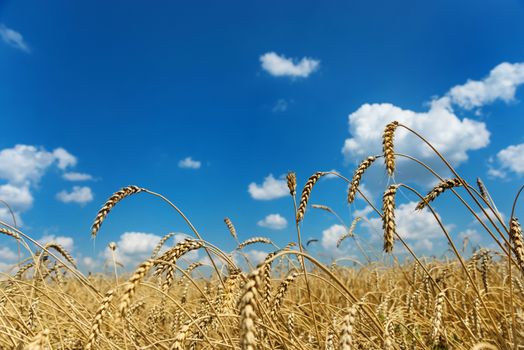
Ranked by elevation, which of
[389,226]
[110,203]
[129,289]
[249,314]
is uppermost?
[110,203]

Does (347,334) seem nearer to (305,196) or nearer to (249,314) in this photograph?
(249,314)

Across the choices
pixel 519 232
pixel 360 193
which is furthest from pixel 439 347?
pixel 519 232

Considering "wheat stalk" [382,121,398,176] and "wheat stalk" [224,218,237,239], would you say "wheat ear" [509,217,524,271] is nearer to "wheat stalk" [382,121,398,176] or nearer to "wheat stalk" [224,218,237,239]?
"wheat stalk" [382,121,398,176]

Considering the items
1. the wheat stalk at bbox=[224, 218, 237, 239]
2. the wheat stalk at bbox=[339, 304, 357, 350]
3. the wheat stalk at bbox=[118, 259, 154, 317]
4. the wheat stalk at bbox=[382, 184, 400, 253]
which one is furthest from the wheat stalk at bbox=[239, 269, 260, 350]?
the wheat stalk at bbox=[224, 218, 237, 239]

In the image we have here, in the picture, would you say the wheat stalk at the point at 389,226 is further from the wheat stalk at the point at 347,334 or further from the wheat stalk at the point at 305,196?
the wheat stalk at the point at 305,196

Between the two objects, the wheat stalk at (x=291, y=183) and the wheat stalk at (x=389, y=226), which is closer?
the wheat stalk at (x=389, y=226)

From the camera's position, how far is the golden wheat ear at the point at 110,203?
303 centimetres

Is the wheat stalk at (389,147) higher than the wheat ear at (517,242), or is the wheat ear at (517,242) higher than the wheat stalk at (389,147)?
the wheat stalk at (389,147)

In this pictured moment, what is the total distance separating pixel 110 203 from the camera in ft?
10.1

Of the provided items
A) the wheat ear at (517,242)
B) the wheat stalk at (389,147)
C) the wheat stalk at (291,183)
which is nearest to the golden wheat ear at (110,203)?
the wheat stalk at (291,183)

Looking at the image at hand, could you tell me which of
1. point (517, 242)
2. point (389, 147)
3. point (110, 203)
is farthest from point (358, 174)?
point (110, 203)

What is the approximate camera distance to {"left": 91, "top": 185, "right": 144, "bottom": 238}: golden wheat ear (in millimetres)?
3029

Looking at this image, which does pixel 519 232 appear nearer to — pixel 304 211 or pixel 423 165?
pixel 423 165

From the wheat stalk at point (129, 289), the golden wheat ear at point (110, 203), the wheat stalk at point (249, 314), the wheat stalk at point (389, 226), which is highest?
the golden wheat ear at point (110, 203)
